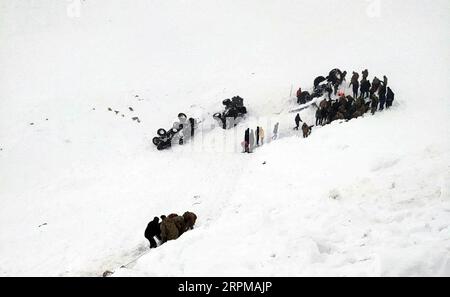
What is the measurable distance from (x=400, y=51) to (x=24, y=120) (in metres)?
24.9

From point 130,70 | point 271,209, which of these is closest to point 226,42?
point 130,70

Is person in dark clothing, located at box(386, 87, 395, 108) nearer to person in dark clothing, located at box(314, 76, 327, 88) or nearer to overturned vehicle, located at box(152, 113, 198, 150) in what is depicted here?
person in dark clothing, located at box(314, 76, 327, 88)

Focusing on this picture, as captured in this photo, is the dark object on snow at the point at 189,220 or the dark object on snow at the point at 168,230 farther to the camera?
the dark object on snow at the point at 189,220

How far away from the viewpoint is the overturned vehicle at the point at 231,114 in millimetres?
21562

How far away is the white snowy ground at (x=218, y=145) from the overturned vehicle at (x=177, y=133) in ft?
1.83

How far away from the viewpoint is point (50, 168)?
58.3ft

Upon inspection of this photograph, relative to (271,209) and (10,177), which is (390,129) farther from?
(10,177)

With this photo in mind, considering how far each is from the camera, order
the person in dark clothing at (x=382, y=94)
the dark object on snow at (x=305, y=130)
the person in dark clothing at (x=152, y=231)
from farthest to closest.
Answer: the person in dark clothing at (x=382, y=94), the dark object on snow at (x=305, y=130), the person in dark clothing at (x=152, y=231)

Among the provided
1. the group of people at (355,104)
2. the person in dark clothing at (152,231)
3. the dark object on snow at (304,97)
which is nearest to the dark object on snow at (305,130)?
the group of people at (355,104)

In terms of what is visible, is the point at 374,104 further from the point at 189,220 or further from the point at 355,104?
the point at 189,220

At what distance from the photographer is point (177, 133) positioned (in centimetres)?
2111

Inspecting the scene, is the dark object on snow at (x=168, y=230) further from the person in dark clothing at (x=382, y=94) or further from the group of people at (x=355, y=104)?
the person in dark clothing at (x=382, y=94)

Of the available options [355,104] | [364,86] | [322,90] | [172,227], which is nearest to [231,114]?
[322,90]

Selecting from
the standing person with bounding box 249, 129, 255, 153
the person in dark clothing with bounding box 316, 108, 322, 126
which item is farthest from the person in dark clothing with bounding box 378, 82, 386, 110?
the standing person with bounding box 249, 129, 255, 153
